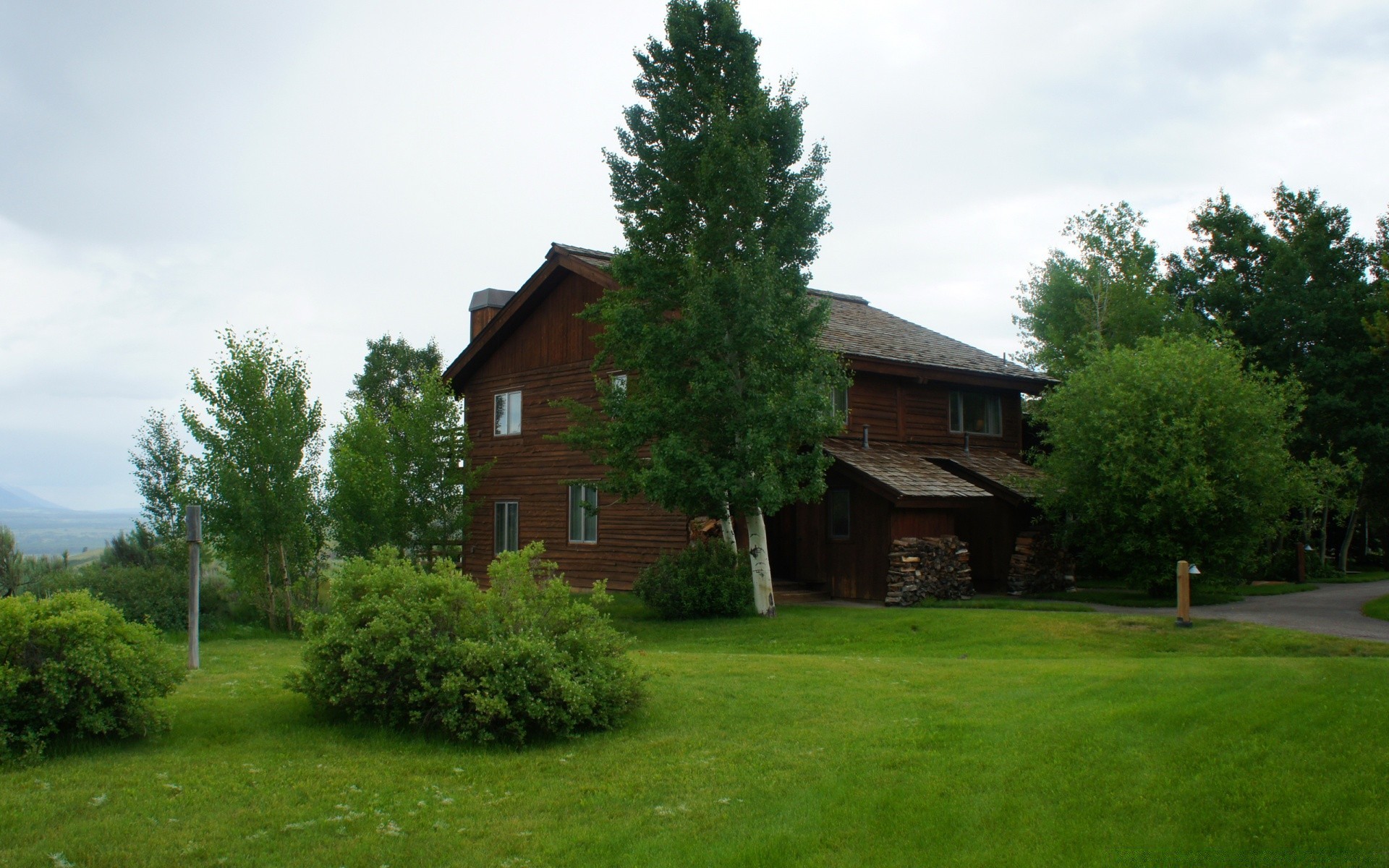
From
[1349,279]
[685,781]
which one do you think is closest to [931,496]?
[685,781]

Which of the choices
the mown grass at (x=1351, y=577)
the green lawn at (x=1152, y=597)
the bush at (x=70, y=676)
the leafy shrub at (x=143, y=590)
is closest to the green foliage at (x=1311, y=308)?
the mown grass at (x=1351, y=577)

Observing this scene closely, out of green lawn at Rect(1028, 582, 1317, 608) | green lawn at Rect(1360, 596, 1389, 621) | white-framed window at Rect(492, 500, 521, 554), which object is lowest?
green lawn at Rect(1028, 582, 1317, 608)

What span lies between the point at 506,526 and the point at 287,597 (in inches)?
338

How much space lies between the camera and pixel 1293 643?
14055 millimetres

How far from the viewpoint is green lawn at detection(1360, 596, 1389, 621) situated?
57.4ft

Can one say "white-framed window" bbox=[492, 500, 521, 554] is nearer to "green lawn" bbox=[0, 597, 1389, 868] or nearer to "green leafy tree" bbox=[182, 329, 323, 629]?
"green leafy tree" bbox=[182, 329, 323, 629]

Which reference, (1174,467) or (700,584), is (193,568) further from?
(1174,467)

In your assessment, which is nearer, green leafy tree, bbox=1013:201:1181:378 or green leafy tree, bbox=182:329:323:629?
→ green leafy tree, bbox=182:329:323:629

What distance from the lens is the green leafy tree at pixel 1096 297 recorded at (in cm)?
3716

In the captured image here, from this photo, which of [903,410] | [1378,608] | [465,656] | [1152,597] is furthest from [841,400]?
[465,656]

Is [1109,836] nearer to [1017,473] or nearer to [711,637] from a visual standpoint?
[711,637]

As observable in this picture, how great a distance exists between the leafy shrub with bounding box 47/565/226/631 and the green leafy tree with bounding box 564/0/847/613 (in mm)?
7948

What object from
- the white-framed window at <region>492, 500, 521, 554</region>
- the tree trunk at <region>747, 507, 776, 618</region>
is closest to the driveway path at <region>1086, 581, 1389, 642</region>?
the tree trunk at <region>747, 507, 776, 618</region>

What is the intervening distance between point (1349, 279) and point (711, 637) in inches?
1124
